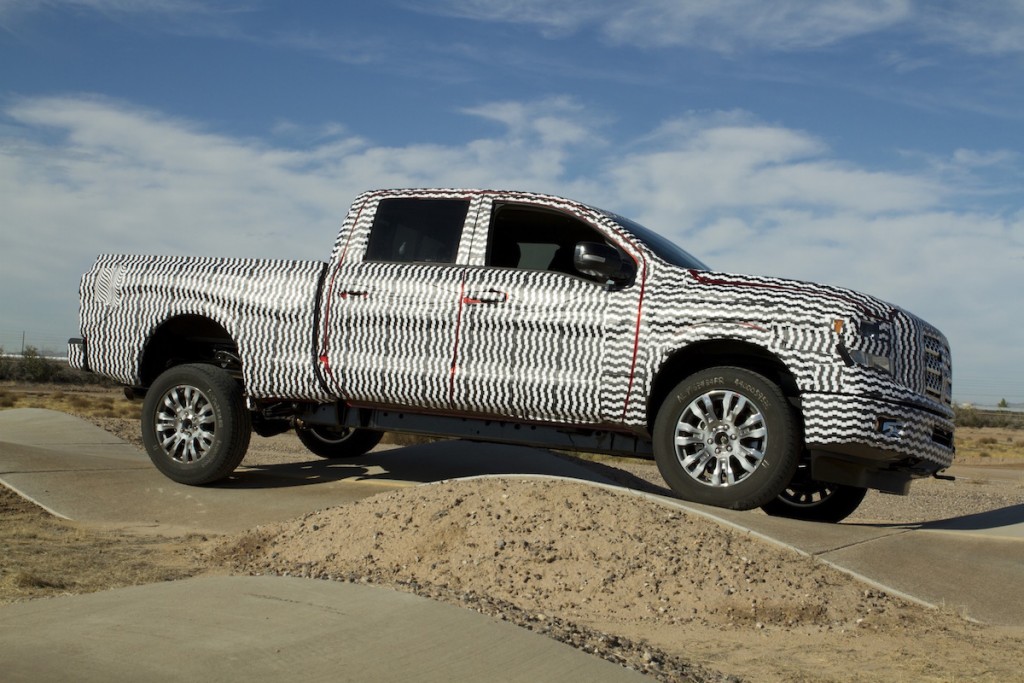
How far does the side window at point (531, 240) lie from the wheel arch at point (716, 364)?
1191mm

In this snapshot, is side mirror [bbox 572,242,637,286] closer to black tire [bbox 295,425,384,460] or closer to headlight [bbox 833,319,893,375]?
headlight [bbox 833,319,893,375]

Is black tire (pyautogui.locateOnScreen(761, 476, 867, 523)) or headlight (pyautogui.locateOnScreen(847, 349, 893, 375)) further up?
headlight (pyautogui.locateOnScreen(847, 349, 893, 375))

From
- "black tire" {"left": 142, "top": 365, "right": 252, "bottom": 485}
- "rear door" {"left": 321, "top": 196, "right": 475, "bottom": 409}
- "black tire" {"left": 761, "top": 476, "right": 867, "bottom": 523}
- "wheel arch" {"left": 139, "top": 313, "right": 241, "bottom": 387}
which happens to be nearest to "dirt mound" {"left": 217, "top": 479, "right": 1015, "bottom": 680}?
"rear door" {"left": 321, "top": 196, "right": 475, "bottom": 409}

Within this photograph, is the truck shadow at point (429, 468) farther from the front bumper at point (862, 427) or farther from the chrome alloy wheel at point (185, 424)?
the front bumper at point (862, 427)

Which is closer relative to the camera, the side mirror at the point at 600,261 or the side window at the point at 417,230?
the side mirror at the point at 600,261

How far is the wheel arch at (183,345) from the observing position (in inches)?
353

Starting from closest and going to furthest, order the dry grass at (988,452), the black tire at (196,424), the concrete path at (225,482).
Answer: the concrete path at (225,482) < the black tire at (196,424) < the dry grass at (988,452)

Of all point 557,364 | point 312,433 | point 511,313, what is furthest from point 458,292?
point 312,433

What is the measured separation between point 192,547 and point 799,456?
397 cm

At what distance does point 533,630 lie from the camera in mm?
4320

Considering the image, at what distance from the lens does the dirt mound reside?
4.69 metres

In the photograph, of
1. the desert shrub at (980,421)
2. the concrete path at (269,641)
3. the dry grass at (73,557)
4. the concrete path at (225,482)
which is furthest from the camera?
the desert shrub at (980,421)

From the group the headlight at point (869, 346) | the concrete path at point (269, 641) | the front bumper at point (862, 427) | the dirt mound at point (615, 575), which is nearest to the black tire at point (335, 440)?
the dirt mound at point (615, 575)

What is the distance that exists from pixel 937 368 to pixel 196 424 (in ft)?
18.9
